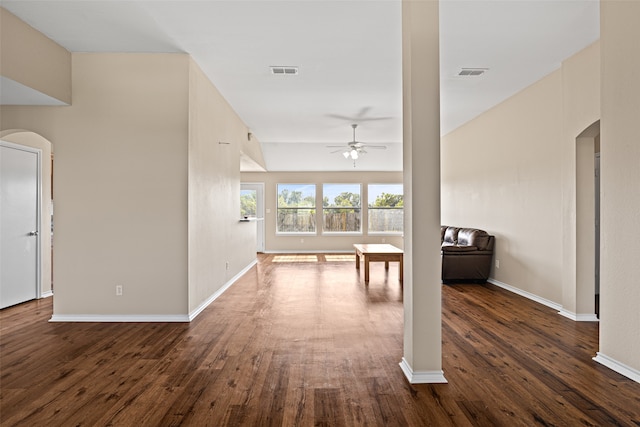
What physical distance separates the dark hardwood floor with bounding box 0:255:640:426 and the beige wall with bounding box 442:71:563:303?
2.43 ft

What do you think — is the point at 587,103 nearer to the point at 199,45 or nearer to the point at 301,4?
the point at 301,4

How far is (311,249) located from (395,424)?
8.89 metres

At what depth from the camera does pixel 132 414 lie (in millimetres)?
2209

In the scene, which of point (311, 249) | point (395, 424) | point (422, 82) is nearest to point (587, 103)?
point (422, 82)

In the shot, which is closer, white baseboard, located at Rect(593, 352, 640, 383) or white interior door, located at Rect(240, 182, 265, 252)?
white baseboard, located at Rect(593, 352, 640, 383)

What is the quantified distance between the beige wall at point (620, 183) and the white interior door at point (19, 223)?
241 inches

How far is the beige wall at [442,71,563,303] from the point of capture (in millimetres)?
4566

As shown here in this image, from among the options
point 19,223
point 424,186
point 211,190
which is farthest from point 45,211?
point 424,186

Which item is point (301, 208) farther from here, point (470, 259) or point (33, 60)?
point (33, 60)

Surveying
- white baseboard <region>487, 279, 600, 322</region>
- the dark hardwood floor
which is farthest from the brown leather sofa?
the dark hardwood floor

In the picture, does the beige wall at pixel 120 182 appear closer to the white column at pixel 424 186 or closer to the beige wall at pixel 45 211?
the beige wall at pixel 45 211

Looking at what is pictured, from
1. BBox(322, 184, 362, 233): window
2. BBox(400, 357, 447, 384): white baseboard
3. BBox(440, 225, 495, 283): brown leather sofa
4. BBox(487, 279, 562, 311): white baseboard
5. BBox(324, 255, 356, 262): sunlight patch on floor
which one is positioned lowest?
BBox(400, 357, 447, 384): white baseboard

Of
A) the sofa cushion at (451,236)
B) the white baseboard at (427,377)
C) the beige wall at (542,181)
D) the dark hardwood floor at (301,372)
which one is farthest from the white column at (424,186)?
the sofa cushion at (451,236)

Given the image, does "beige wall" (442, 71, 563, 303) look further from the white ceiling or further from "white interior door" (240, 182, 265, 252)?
"white interior door" (240, 182, 265, 252)
